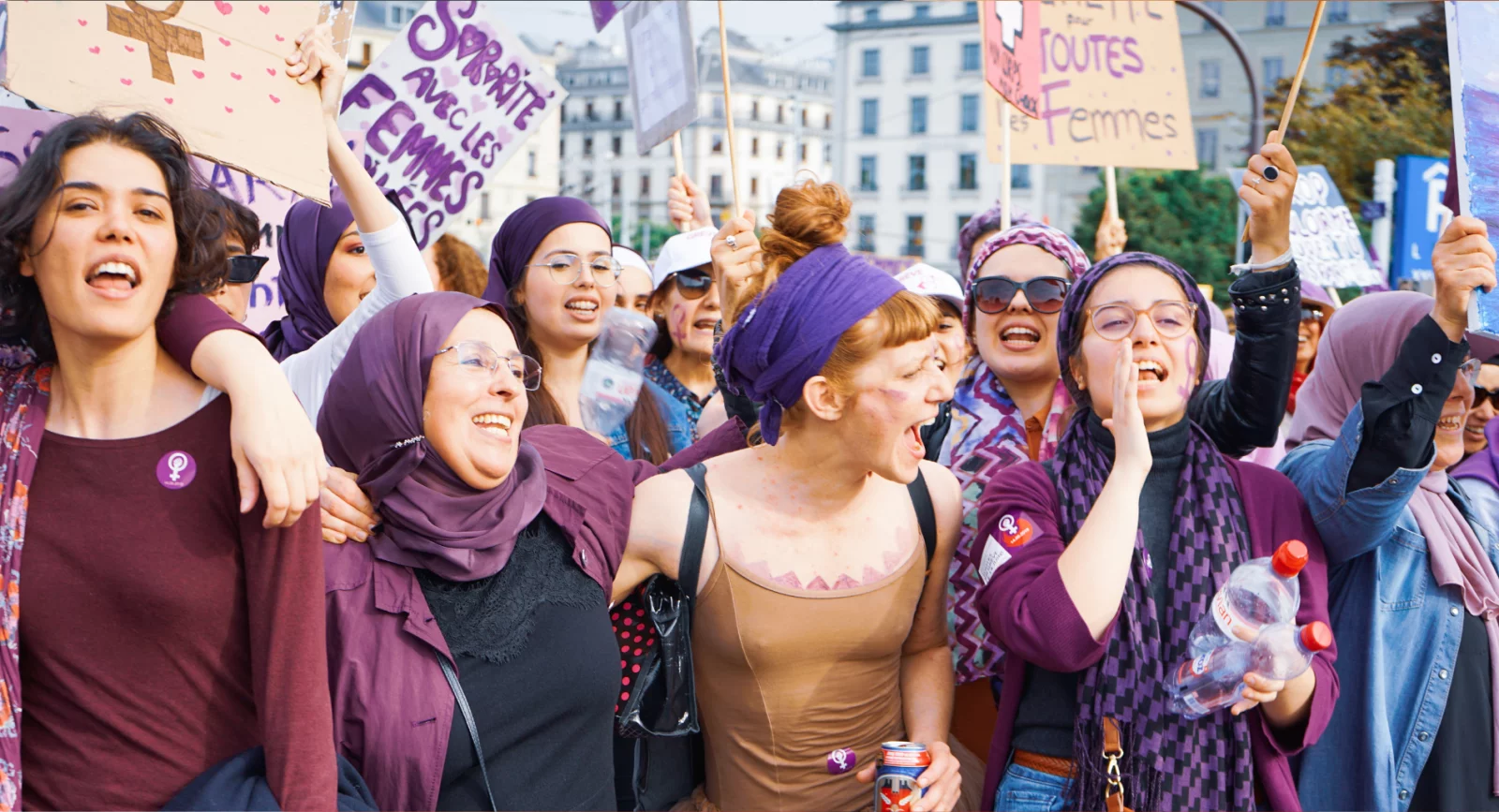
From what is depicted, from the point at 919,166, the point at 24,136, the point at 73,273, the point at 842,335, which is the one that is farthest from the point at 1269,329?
the point at 919,166

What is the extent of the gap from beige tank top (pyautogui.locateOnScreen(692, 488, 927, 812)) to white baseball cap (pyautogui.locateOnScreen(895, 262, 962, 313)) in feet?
5.32

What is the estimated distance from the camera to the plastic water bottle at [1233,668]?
2721mm

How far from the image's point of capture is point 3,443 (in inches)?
86.0

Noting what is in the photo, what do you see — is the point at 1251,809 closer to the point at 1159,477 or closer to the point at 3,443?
the point at 1159,477

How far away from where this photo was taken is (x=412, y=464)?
2.67 metres

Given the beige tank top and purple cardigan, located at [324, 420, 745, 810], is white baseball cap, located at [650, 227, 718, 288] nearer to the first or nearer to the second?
the beige tank top

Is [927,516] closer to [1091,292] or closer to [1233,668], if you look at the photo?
[1091,292]

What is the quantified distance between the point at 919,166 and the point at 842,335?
7761 centimetres

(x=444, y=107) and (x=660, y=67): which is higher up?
(x=660, y=67)

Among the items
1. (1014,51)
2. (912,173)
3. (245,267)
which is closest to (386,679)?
(245,267)

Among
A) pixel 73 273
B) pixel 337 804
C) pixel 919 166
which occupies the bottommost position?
pixel 337 804

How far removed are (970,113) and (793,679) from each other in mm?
78178

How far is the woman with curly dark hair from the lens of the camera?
216 cm

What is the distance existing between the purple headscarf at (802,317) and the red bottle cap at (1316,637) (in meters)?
1.10
